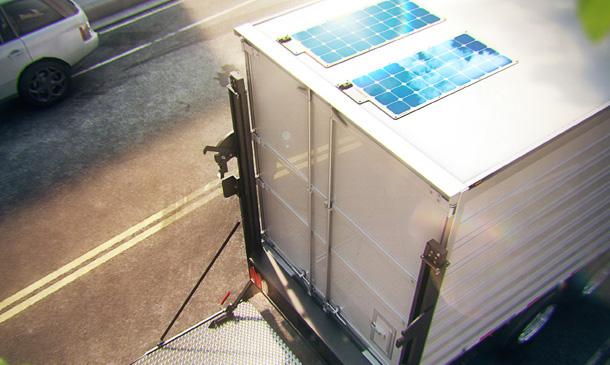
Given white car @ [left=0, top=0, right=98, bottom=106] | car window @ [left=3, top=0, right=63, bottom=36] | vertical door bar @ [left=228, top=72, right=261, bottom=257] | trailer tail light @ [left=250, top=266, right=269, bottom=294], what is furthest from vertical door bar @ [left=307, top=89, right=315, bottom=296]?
car window @ [left=3, top=0, right=63, bottom=36]

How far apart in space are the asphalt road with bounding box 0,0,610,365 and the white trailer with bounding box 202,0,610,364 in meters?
1.82

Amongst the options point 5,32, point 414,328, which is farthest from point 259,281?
point 5,32

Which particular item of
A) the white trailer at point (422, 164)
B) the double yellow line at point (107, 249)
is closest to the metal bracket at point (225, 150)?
the white trailer at point (422, 164)

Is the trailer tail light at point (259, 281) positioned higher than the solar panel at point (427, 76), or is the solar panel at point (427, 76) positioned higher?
the solar panel at point (427, 76)

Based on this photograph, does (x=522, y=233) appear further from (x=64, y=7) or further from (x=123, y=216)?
(x=64, y=7)

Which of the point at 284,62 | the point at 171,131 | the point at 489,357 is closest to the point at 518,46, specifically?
the point at 284,62

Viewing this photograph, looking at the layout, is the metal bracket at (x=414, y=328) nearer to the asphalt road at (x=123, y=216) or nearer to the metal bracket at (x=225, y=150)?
the metal bracket at (x=225, y=150)

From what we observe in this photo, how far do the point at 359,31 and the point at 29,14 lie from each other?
7.02 m

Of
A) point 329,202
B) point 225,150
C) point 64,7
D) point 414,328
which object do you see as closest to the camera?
point 414,328

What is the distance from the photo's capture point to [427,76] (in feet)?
12.9

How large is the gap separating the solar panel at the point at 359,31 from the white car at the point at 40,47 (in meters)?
6.63

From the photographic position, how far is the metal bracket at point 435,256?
315cm

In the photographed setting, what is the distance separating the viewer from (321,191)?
429cm

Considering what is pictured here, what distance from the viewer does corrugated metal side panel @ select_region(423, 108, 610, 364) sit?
3.44 metres
